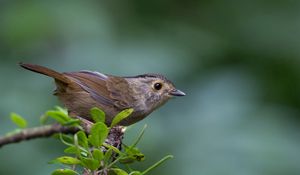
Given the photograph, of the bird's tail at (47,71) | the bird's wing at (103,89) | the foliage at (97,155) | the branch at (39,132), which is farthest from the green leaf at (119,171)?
the bird's wing at (103,89)

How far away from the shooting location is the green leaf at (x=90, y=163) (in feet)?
6.98

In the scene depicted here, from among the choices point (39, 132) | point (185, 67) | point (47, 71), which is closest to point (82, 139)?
point (39, 132)

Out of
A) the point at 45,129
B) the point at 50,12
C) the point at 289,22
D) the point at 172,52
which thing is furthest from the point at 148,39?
the point at 45,129

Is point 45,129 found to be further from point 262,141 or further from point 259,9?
point 259,9

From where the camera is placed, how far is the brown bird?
415 cm

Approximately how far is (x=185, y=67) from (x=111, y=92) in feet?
5.05

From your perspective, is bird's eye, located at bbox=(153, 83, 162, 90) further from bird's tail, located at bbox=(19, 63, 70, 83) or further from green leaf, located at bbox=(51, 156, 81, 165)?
green leaf, located at bbox=(51, 156, 81, 165)

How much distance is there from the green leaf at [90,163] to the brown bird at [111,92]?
1.59 meters

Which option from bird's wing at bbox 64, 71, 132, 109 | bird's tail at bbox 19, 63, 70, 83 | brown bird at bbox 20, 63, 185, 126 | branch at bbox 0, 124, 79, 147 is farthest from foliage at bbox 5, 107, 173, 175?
bird's wing at bbox 64, 71, 132, 109

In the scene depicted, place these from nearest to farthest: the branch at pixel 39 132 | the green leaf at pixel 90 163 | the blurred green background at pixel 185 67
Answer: the green leaf at pixel 90 163
the branch at pixel 39 132
the blurred green background at pixel 185 67

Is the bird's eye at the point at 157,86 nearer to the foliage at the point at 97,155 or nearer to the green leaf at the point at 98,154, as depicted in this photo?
the foliage at the point at 97,155

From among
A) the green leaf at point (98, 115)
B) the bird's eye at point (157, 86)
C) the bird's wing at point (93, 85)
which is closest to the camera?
the green leaf at point (98, 115)

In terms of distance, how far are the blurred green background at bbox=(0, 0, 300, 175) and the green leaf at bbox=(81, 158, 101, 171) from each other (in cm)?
262

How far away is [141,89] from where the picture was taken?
482cm
